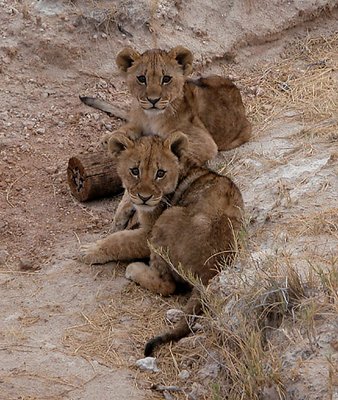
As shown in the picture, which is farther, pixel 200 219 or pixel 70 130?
pixel 70 130

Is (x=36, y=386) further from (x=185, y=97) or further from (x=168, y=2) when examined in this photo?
(x=168, y=2)

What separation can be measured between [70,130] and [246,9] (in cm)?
292

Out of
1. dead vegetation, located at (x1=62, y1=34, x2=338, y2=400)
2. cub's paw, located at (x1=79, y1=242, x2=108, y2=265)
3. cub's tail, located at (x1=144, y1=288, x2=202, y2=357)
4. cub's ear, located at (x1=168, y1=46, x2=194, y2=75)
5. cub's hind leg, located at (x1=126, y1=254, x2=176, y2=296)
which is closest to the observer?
dead vegetation, located at (x1=62, y1=34, x2=338, y2=400)

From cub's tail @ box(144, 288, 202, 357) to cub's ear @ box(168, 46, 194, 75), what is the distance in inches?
99.2

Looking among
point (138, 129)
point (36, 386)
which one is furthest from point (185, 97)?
point (36, 386)

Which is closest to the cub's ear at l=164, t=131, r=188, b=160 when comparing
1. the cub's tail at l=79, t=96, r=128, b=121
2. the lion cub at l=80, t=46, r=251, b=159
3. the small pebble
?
the lion cub at l=80, t=46, r=251, b=159


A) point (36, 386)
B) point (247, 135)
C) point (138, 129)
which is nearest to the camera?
point (36, 386)

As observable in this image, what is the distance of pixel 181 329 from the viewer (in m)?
6.68

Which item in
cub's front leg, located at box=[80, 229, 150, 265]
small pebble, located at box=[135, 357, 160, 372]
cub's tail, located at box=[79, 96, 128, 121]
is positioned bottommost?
small pebble, located at box=[135, 357, 160, 372]

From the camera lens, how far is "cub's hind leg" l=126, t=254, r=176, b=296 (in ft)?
24.2

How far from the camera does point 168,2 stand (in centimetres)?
1099

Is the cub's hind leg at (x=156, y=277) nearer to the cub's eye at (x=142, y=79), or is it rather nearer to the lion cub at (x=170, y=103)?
the lion cub at (x=170, y=103)

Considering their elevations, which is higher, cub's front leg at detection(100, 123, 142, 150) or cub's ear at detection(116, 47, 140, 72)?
cub's ear at detection(116, 47, 140, 72)

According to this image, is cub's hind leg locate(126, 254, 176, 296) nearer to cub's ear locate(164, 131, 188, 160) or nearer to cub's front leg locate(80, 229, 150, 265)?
cub's front leg locate(80, 229, 150, 265)
